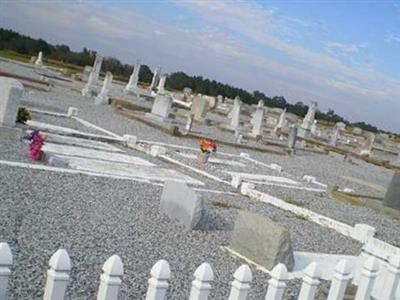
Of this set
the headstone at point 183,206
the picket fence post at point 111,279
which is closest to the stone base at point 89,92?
the headstone at point 183,206

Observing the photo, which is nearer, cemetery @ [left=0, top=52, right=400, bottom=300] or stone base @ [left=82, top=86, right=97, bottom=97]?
cemetery @ [left=0, top=52, right=400, bottom=300]

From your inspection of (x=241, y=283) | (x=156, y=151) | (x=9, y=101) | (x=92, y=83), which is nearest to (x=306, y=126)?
(x=92, y=83)

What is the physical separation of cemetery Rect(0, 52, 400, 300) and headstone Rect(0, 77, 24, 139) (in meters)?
0.02

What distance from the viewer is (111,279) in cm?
394

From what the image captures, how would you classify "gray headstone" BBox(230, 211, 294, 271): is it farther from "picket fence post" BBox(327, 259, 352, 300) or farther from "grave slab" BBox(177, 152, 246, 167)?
"grave slab" BBox(177, 152, 246, 167)

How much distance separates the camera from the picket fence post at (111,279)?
3.90 meters

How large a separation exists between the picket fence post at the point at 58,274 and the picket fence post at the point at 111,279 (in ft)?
0.91

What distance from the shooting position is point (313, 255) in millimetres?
8664

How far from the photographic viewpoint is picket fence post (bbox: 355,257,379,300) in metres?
5.56

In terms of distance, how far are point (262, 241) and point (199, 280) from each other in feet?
11.5

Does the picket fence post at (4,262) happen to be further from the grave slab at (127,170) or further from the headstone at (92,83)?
the headstone at (92,83)

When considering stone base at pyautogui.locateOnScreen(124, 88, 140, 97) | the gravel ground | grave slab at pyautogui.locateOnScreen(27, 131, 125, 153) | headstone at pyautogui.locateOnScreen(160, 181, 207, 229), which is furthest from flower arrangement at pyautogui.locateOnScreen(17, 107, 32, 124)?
stone base at pyautogui.locateOnScreen(124, 88, 140, 97)

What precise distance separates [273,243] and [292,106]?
2932 inches

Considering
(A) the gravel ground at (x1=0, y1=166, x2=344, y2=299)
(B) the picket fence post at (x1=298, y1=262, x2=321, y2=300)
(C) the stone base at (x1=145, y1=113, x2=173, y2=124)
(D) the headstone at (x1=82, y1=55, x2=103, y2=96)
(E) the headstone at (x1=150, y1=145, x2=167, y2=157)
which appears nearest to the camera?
(B) the picket fence post at (x1=298, y1=262, x2=321, y2=300)
